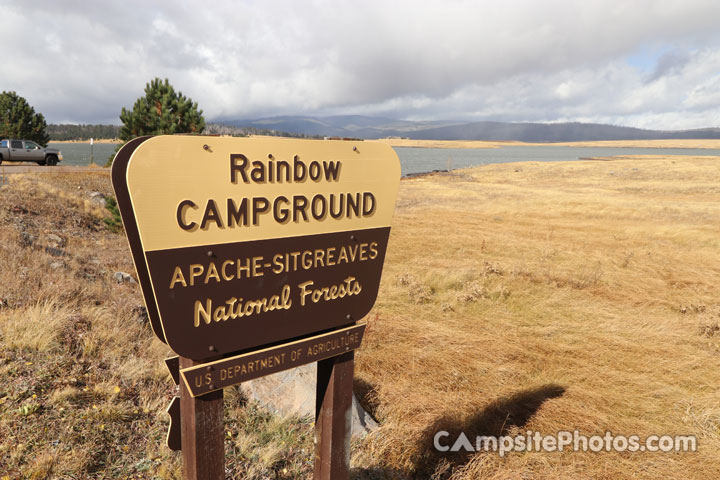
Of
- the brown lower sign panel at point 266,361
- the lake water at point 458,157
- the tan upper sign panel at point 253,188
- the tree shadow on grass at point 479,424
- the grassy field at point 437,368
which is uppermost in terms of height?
the lake water at point 458,157

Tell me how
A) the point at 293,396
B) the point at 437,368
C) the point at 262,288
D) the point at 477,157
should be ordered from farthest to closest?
1. the point at 477,157
2. the point at 437,368
3. the point at 293,396
4. the point at 262,288

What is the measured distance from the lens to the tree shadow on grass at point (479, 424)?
159 inches

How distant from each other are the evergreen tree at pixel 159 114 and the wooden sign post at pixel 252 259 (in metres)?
12.0

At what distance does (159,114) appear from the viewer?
1270 centimetres

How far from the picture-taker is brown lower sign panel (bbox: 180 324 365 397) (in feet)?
6.61

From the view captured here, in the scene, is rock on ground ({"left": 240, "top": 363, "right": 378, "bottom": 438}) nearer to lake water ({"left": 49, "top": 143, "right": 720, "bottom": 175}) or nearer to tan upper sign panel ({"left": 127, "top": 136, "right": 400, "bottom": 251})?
tan upper sign panel ({"left": 127, "top": 136, "right": 400, "bottom": 251})

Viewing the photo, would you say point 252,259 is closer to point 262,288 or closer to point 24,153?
point 262,288

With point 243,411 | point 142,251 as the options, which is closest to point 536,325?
point 243,411

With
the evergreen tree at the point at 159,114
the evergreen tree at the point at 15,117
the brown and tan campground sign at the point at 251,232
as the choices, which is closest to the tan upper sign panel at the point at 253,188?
the brown and tan campground sign at the point at 251,232

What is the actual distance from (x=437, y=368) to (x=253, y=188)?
4.28 metres

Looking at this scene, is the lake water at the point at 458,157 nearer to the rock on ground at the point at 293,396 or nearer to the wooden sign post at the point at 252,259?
the rock on ground at the point at 293,396

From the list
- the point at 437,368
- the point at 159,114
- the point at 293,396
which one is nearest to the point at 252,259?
the point at 293,396

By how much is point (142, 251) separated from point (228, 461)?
258cm

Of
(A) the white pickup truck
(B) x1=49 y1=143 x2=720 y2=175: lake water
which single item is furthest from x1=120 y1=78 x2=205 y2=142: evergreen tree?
(B) x1=49 y1=143 x2=720 y2=175: lake water
